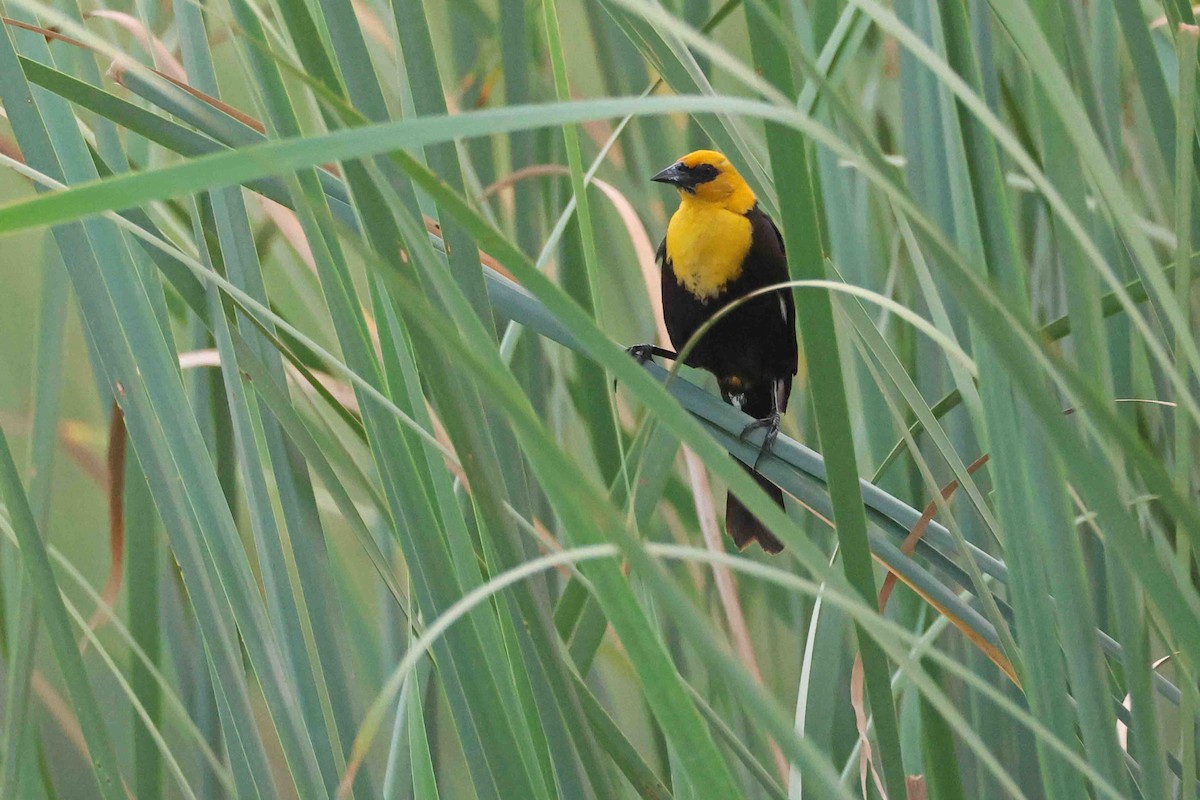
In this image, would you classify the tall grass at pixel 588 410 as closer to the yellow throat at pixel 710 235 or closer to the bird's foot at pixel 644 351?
the bird's foot at pixel 644 351

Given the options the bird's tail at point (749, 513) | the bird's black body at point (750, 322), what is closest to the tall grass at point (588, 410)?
the bird's tail at point (749, 513)

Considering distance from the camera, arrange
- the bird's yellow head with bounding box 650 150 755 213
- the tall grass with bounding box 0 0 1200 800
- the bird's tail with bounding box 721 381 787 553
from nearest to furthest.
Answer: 1. the tall grass with bounding box 0 0 1200 800
2. the bird's tail with bounding box 721 381 787 553
3. the bird's yellow head with bounding box 650 150 755 213

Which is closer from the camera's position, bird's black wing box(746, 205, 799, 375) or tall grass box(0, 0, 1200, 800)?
tall grass box(0, 0, 1200, 800)

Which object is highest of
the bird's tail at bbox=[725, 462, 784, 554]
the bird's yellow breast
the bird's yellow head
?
the bird's yellow head

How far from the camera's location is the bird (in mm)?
1223

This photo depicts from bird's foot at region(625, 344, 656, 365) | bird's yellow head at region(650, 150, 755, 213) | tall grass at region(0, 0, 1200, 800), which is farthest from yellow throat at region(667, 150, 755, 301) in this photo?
tall grass at region(0, 0, 1200, 800)

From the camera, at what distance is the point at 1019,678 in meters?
0.44

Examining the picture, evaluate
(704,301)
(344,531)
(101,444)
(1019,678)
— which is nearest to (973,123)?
(1019,678)

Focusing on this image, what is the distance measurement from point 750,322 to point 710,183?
0.59 ft

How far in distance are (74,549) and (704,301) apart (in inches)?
43.1

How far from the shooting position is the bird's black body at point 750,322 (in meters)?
1.22

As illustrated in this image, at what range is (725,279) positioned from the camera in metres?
1.23

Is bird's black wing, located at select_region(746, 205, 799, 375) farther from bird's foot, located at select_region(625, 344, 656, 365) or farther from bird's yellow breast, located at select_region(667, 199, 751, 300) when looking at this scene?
bird's foot, located at select_region(625, 344, 656, 365)

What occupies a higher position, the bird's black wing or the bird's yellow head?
the bird's yellow head
